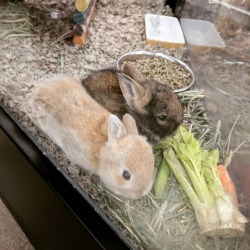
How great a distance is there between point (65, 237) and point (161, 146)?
478 millimetres

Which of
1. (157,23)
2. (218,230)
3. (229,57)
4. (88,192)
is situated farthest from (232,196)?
(157,23)

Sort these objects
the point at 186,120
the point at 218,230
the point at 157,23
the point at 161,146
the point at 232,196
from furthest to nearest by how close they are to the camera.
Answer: the point at 157,23 < the point at 186,120 < the point at 161,146 < the point at 232,196 < the point at 218,230

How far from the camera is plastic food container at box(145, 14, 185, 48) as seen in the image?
2094mm

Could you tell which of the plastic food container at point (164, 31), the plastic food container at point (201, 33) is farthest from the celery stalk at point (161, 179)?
the plastic food container at point (164, 31)

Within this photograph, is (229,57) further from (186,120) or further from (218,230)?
(218,230)

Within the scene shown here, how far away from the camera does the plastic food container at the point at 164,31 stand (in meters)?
2.09

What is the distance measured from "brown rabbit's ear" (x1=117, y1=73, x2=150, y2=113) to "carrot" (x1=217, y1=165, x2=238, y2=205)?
12.8 inches

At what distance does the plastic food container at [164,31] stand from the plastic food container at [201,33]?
38 millimetres

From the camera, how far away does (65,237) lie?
4.47ft

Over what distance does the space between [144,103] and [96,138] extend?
316 millimetres

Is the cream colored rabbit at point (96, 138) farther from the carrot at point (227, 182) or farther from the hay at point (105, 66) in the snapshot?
the carrot at point (227, 182)

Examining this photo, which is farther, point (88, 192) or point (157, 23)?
point (157, 23)

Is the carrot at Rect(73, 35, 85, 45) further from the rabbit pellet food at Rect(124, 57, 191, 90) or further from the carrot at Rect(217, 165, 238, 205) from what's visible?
the carrot at Rect(217, 165, 238, 205)

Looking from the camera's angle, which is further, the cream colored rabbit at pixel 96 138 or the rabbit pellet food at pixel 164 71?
the rabbit pellet food at pixel 164 71
